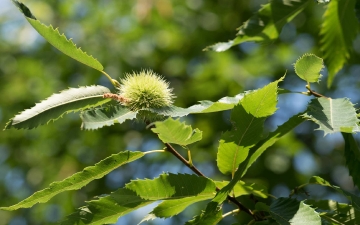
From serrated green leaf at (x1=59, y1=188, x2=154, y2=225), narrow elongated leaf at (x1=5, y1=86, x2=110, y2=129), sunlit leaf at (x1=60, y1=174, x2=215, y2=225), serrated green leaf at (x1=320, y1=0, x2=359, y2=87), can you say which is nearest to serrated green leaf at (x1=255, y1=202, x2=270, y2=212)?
sunlit leaf at (x1=60, y1=174, x2=215, y2=225)

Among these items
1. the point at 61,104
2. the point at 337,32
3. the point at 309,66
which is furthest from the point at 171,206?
the point at 337,32

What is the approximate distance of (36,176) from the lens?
4191mm

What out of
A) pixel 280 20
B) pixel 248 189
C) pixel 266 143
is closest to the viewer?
pixel 266 143

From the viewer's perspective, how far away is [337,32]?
1657 mm

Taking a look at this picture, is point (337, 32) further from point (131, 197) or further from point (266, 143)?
point (131, 197)

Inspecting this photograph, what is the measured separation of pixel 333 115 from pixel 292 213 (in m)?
0.22

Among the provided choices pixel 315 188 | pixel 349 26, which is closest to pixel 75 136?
pixel 315 188

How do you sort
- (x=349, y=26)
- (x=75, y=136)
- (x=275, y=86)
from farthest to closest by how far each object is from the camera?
(x=75, y=136)
(x=349, y=26)
(x=275, y=86)

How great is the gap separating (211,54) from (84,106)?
3096 millimetres

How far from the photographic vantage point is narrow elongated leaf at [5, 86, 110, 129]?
1.09 m

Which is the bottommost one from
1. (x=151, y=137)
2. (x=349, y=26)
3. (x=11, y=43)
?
(x=349, y=26)

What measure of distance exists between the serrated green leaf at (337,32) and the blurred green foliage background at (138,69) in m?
2.24

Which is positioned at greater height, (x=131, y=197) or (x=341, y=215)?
(x=131, y=197)

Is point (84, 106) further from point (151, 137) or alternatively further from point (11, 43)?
point (11, 43)
